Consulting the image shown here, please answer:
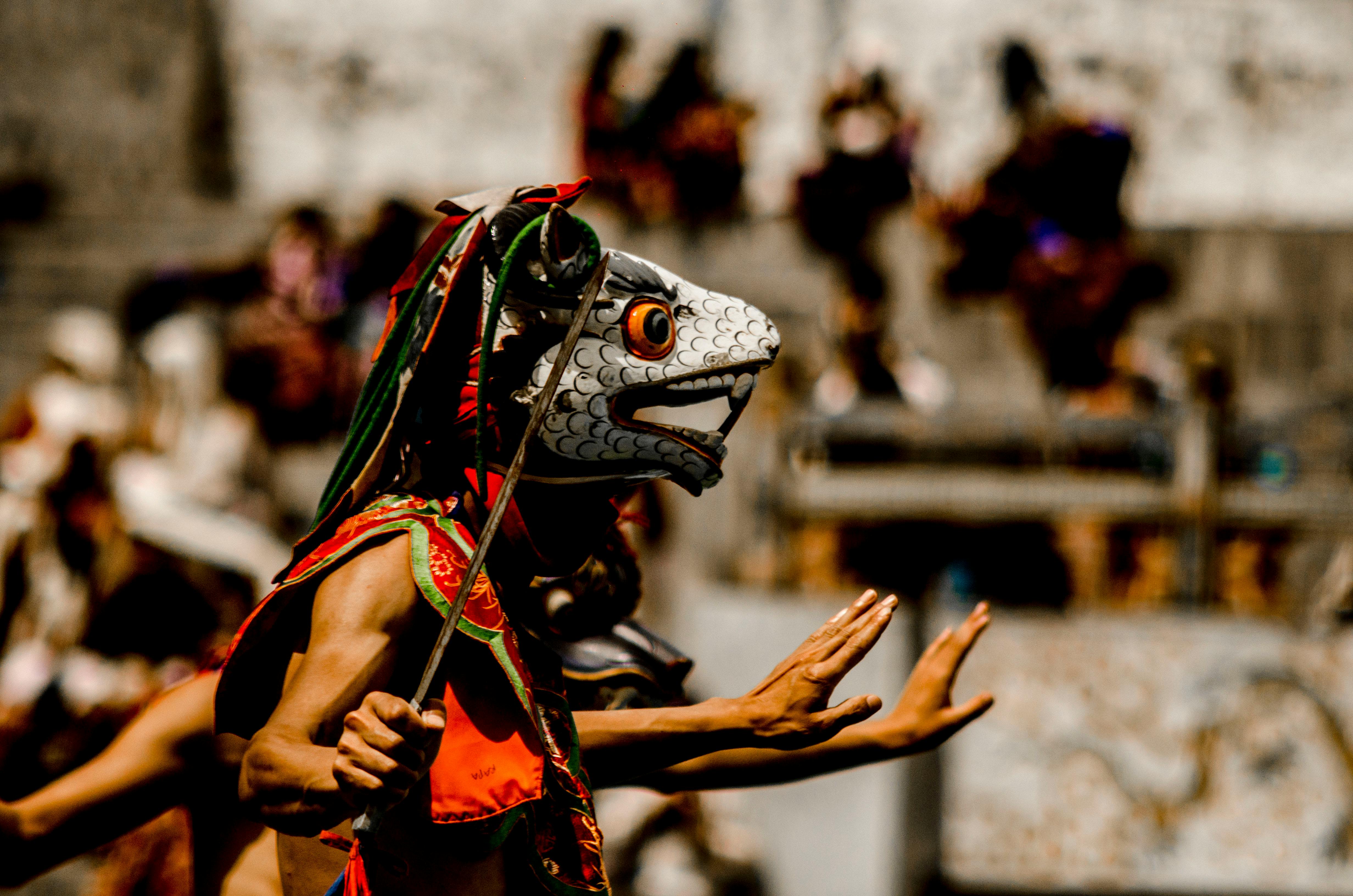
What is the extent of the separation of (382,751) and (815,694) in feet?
2.04

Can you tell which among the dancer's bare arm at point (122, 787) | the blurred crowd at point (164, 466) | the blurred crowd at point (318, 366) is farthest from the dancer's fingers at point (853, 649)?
the blurred crowd at point (318, 366)

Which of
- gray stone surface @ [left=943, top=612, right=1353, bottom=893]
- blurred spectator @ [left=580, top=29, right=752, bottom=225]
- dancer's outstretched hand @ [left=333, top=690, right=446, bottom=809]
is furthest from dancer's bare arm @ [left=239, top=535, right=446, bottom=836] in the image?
blurred spectator @ [left=580, top=29, right=752, bottom=225]

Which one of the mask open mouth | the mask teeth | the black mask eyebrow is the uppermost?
the black mask eyebrow

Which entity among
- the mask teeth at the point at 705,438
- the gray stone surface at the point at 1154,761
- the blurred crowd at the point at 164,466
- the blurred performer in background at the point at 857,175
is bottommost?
A: the gray stone surface at the point at 1154,761

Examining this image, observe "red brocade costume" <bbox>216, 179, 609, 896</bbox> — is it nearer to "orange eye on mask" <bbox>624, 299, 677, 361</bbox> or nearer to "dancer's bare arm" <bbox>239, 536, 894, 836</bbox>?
"dancer's bare arm" <bbox>239, 536, 894, 836</bbox>

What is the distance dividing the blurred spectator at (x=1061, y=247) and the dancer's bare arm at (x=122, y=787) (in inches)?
244

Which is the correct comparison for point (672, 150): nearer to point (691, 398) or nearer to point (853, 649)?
point (691, 398)

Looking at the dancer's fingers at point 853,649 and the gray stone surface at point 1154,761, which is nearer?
the dancer's fingers at point 853,649

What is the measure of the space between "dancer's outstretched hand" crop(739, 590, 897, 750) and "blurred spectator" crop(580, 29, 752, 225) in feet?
24.9

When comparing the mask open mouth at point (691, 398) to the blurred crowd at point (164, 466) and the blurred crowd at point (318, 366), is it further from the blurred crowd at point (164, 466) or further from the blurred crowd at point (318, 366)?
the blurred crowd at point (318, 366)

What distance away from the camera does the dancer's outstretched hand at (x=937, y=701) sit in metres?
2.65

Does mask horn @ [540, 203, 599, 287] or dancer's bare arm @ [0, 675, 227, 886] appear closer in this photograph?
mask horn @ [540, 203, 599, 287]

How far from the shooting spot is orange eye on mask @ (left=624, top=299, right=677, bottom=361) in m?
2.28

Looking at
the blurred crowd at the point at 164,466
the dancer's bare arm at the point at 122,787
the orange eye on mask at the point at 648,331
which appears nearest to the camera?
the orange eye on mask at the point at 648,331
